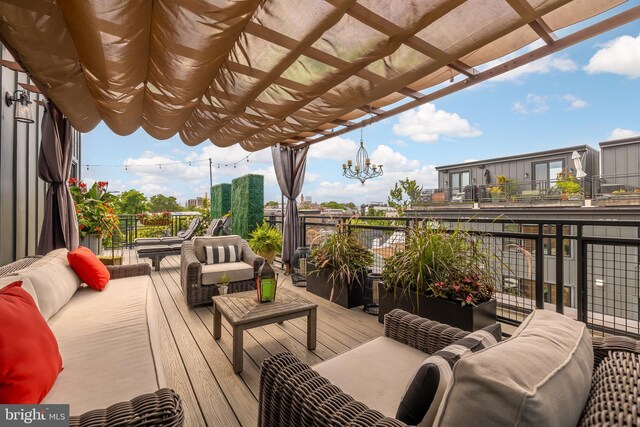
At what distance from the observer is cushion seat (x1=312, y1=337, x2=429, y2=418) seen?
4.07 ft

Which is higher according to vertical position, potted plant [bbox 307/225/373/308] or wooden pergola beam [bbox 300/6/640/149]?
wooden pergola beam [bbox 300/6/640/149]

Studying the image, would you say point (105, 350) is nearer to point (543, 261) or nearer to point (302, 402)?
point (302, 402)

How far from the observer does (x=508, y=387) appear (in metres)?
0.61

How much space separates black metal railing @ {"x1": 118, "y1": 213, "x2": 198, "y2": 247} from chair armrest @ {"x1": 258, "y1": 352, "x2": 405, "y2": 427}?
8822 mm

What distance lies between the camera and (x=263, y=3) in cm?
157

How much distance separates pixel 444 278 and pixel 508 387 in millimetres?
2226

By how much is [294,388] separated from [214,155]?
53.6 ft

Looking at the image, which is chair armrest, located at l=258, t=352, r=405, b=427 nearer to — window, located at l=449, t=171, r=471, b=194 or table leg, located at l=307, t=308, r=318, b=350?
table leg, located at l=307, t=308, r=318, b=350

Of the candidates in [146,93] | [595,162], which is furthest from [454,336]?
[595,162]

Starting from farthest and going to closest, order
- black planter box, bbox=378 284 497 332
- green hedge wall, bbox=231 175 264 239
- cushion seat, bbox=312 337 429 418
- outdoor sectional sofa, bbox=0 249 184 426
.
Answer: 1. green hedge wall, bbox=231 175 264 239
2. black planter box, bbox=378 284 497 332
3. cushion seat, bbox=312 337 429 418
4. outdoor sectional sofa, bbox=0 249 184 426

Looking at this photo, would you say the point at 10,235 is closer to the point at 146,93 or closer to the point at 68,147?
the point at 68,147

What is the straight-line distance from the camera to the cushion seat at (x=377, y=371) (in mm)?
1241

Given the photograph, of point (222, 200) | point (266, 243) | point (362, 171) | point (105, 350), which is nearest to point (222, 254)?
point (266, 243)

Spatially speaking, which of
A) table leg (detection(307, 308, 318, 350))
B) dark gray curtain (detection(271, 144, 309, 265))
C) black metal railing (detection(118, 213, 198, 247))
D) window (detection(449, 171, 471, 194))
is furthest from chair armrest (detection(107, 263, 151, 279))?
window (detection(449, 171, 471, 194))
